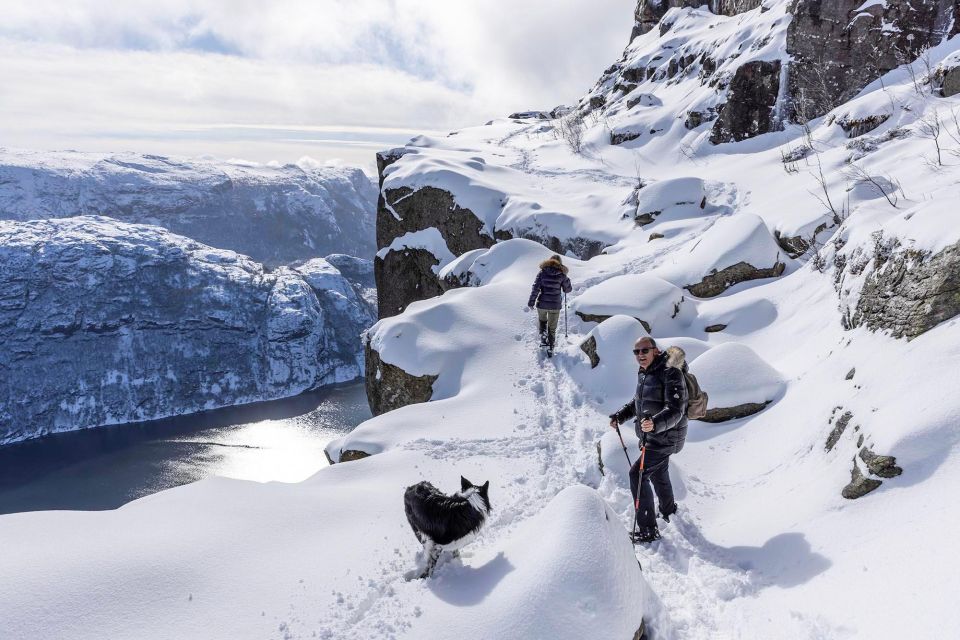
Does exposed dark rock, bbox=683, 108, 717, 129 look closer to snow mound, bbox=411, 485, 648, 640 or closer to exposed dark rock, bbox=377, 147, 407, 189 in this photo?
exposed dark rock, bbox=377, 147, 407, 189

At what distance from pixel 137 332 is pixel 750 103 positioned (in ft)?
658

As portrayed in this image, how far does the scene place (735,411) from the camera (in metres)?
7.83

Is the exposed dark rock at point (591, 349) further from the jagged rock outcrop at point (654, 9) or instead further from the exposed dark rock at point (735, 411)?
the jagged rock outcrop at point (654, 9)

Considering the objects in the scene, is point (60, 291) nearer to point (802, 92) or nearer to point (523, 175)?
point (523, 175)

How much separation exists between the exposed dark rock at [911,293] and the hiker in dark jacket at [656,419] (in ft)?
9.12

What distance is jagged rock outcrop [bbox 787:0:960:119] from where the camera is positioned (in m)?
20.0

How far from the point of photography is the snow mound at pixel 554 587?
3.62 meters

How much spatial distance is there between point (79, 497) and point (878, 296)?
119m

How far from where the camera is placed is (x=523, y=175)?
2961 centimetres

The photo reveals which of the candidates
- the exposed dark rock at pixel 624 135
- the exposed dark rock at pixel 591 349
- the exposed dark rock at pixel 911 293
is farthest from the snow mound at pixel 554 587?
the exposed dark rock at pixel 624 135

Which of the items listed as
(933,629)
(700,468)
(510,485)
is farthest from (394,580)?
(700,468)

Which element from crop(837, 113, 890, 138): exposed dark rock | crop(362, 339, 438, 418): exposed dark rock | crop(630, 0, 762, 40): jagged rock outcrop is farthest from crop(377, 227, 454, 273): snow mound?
crop(630, 0, 762, 40): jagged rock outcrop

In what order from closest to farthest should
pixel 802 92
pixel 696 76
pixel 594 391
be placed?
pixel 594 391 < pixel 802 92 < pixel 696 76

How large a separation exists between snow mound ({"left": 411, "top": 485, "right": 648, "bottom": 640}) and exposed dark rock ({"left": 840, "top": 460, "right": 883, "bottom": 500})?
79.0 inches
